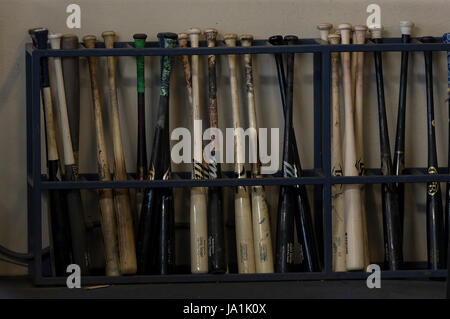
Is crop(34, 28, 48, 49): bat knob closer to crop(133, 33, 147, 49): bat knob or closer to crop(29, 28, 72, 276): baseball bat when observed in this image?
crop(29, 28, 72, 276): baseball bat

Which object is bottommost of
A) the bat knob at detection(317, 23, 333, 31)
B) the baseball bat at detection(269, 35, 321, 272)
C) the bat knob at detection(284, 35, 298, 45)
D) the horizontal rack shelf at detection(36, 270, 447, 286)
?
the horizontal rack shelf at detection(36, 270, 447, 286)

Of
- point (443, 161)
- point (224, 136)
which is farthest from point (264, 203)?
point (443, 161)

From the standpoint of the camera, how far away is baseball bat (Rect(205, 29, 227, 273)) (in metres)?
2.66

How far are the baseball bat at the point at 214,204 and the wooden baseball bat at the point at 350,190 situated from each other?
45 centimetres

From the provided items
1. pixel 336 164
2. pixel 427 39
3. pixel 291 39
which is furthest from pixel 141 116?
pixel 427 39

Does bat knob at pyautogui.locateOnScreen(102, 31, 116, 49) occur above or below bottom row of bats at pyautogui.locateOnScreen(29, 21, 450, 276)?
above

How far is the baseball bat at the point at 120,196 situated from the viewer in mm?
2666

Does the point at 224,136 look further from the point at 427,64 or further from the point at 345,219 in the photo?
the point at 427,64

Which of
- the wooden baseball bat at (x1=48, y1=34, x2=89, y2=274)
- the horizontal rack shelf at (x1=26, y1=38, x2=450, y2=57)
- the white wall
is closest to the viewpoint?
the horizontal rack shelf at (x1=26, y1=38, x2=450, y2=57)

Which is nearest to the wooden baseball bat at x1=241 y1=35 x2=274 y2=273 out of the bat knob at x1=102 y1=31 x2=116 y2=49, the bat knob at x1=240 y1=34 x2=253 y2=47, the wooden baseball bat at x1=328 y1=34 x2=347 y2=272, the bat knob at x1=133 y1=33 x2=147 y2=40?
the bat knob at x1=240 y1=34 x2=253 y2=47

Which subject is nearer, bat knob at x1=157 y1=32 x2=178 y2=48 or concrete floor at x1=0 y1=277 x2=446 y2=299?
concrete floor at x1=0 y1=277 x2=446 y2=299

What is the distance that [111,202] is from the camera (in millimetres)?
2695

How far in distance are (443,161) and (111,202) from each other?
1.23 meters

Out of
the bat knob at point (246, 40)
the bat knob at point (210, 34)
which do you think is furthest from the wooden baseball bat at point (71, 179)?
the bat knob at point (246, 40)
